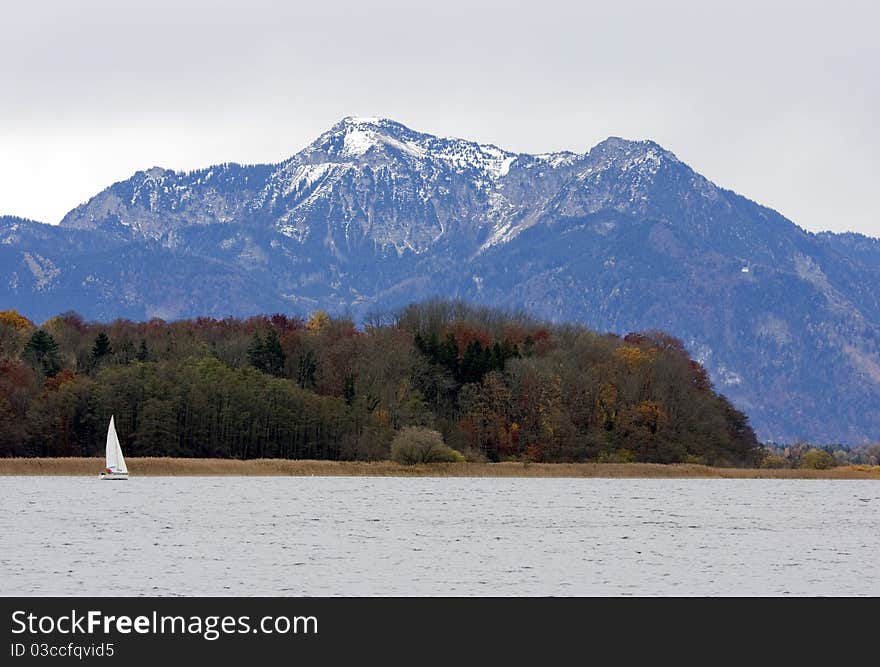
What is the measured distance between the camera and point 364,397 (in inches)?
5782

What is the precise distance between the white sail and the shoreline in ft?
24.1

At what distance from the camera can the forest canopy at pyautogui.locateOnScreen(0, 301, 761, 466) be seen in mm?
132875

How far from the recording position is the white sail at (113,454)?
114438 mm

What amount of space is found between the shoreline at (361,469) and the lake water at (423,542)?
10.8m

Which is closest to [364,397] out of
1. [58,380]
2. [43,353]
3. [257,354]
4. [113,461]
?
[257,354]

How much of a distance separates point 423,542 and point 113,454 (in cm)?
5632

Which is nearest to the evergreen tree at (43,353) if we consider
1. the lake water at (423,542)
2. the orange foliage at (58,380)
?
the orange foliage at (58,380)

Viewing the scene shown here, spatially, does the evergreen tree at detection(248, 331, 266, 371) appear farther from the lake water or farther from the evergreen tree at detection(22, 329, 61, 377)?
the lake water

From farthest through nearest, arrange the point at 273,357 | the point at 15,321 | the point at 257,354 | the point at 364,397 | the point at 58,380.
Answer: the point at 15,321
the point at 273,357
the point at 257,354
the point at 364,397
the point at 58,380

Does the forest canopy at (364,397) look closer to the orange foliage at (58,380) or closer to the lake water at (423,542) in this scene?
the orange foliage at (58,380)

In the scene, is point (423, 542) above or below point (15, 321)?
below

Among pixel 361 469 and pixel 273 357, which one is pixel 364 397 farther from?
pixel 273 357

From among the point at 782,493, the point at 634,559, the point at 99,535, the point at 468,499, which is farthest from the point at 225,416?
the point at 634,559
